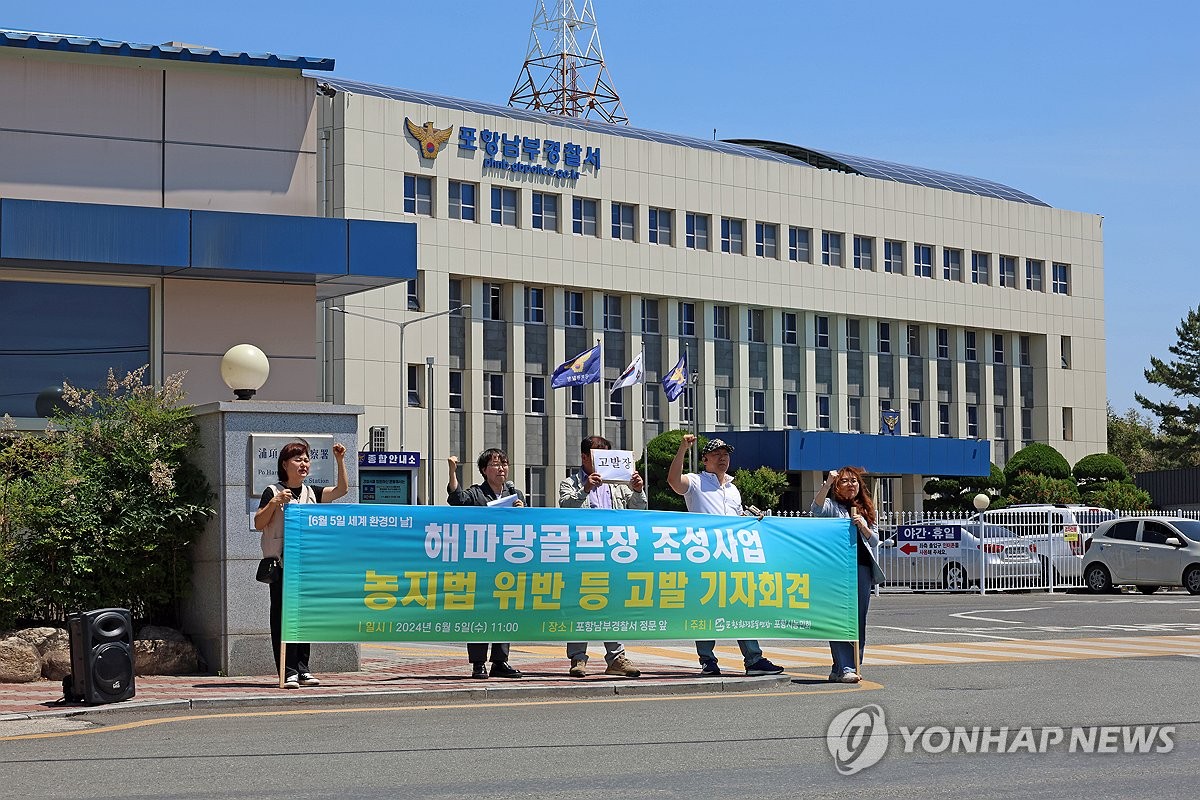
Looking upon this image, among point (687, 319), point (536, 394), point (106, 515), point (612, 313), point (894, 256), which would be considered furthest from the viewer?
point (894, 256)

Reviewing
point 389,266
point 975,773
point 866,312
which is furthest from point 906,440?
point 975,773

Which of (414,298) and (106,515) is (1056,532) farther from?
(414,298)

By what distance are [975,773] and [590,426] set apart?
61.7 m

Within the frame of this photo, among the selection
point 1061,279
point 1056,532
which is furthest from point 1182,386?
point 1056,532

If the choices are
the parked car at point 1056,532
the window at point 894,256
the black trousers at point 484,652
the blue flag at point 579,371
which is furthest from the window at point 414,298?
the black trousers at point 484,652

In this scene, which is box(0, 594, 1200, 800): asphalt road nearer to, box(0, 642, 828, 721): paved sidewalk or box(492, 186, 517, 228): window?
box(0, 642, 828, 721): paved sidewalk

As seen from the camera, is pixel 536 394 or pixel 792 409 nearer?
pixel 536 394

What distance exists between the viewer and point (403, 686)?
13.2m

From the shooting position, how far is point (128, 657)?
12.4m

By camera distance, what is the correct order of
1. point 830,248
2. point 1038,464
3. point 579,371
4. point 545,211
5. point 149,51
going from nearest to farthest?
point 149,51 < point 579,371 < point 545,211 < point 1038,464 < point 830,248

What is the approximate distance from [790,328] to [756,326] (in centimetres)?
212

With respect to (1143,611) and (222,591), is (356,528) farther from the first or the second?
(1143,611)

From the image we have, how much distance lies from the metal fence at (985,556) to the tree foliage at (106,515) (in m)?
24.2

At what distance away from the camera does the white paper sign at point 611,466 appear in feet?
48.0
